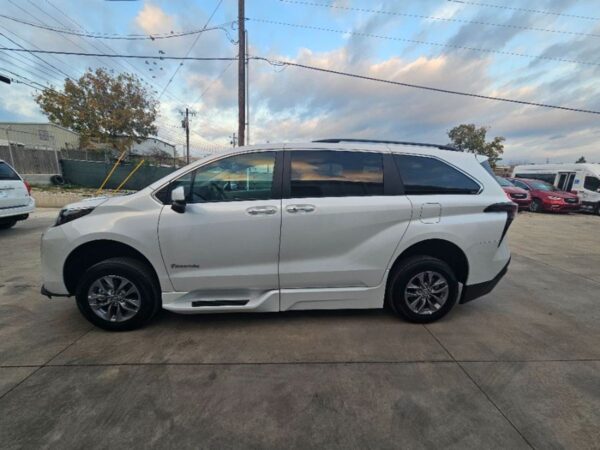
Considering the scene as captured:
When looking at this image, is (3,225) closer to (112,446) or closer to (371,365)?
(112,446)

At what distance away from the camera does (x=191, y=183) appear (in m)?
3.15

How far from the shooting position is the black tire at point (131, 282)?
305 centimetres

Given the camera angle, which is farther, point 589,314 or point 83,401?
point 589,314

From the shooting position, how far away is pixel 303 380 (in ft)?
8.18

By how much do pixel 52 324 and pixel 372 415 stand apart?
3.26 metres

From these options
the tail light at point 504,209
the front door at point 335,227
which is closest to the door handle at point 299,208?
the front door at point 335,227

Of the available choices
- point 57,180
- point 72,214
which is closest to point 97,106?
point 57,180

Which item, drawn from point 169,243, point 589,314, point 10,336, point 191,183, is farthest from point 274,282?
point 589,314

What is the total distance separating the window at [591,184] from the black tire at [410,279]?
750 inches

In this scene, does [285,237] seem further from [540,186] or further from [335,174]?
[540,186]

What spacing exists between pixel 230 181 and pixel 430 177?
6.76 ft

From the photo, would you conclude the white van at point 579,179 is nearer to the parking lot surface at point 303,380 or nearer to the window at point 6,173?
the parking lot surface at point 303,380

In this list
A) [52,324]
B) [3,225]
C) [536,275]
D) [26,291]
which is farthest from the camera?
[3,225]

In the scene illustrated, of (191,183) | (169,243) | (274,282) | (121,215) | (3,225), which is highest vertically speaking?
(191,183)
